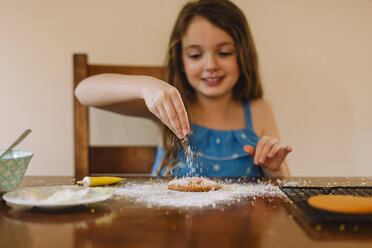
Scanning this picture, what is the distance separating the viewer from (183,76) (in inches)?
60.2

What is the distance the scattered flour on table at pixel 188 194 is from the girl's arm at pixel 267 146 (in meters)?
0.20

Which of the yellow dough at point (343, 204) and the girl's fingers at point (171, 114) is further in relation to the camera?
the girl's fingers at point (171, 114)

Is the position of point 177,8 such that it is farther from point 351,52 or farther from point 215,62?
point 351,52

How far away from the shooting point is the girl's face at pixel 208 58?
135 centimetres

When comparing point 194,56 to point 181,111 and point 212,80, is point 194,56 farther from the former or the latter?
point 181,111

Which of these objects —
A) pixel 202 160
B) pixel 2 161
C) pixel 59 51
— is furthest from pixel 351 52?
pixel 2 161

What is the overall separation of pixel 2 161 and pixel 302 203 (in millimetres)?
592

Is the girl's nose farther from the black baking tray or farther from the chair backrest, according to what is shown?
the black baking tray

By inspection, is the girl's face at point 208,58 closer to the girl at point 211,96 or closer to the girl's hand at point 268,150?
the girl at point 211,96

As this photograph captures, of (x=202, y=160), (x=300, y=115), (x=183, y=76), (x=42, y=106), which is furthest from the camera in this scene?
(x=300, y=115)

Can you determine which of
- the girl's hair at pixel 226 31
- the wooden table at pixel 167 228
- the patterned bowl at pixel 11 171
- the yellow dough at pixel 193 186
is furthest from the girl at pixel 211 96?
the wooden table at pixel 167 228

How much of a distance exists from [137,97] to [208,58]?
0.40 meters

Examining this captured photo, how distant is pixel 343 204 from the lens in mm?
586

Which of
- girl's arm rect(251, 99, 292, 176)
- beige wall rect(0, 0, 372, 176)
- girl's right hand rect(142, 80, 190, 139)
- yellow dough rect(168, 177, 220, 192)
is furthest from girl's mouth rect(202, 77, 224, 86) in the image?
yellow dough rect(168, 177, 220, 192)
